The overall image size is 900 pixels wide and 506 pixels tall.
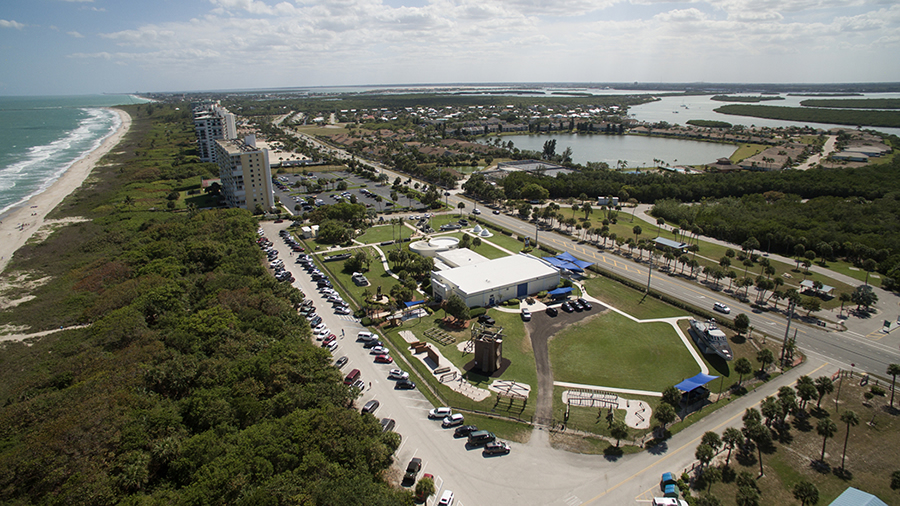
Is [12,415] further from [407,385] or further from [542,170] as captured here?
[542,170]

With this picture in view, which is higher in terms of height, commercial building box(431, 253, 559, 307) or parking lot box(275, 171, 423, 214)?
parking lot box(275, 171, 423, 214)

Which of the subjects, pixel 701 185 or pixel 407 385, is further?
pixel 701 185

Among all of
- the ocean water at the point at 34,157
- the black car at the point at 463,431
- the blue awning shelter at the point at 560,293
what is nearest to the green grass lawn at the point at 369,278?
the blue awning shelter at the point at 560,293

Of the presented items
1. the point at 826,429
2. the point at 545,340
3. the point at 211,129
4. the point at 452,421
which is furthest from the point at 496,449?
the point at 211,129

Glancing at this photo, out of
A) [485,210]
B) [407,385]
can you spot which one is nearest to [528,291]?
[407,385]

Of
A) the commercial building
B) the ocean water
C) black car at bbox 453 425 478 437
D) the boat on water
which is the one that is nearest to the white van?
black car at bbox 453 425 478 437

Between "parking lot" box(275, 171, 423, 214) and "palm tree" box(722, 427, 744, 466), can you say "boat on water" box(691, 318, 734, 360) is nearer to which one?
"palm tree" box(722, 427, 744, 466)
